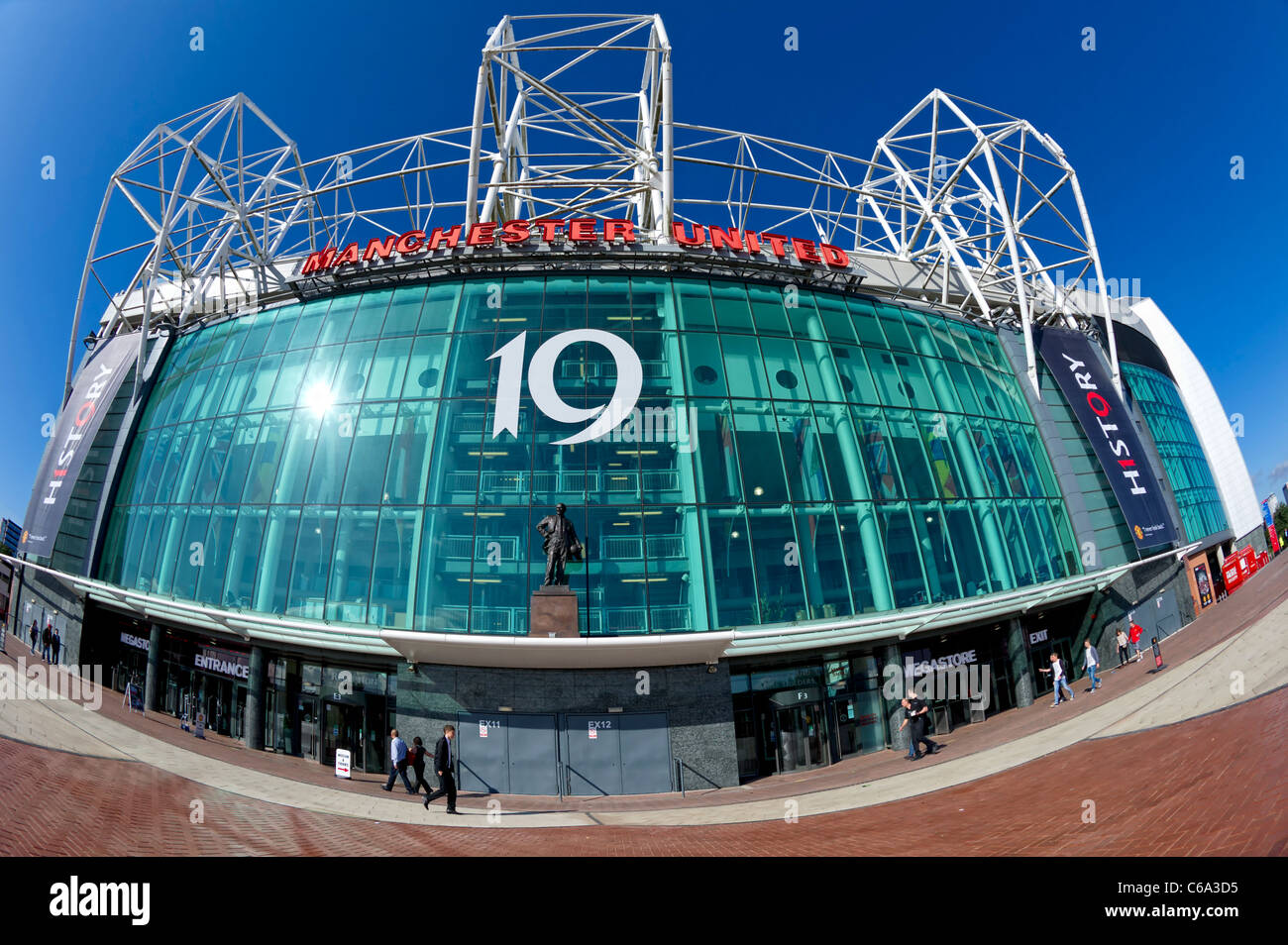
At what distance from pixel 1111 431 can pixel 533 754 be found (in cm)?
2970

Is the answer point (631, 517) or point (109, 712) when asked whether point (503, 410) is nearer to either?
point (631, 517)

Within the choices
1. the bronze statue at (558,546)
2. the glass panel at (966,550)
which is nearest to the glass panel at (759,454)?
the bronze statue at (558,546)

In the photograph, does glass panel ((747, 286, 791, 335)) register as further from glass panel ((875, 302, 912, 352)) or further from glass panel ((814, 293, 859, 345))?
glass panel ((875, 302, 912, 352))

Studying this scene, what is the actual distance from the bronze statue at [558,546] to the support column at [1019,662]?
680 inches

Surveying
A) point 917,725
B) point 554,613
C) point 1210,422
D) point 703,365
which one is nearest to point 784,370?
point 703,365

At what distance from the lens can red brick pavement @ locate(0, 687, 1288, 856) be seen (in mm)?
7645

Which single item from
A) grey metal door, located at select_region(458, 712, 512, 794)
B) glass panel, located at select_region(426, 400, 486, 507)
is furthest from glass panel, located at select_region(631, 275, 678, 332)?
grey metal door, located at select_region(458, 712, 512, 794)

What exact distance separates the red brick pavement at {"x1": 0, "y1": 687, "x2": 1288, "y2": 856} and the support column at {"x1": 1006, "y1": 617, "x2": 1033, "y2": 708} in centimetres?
806

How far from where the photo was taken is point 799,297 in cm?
2183

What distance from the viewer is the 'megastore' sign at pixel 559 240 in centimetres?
1995

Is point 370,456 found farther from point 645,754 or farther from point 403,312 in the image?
point 645,754

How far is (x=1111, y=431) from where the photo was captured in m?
25.2
